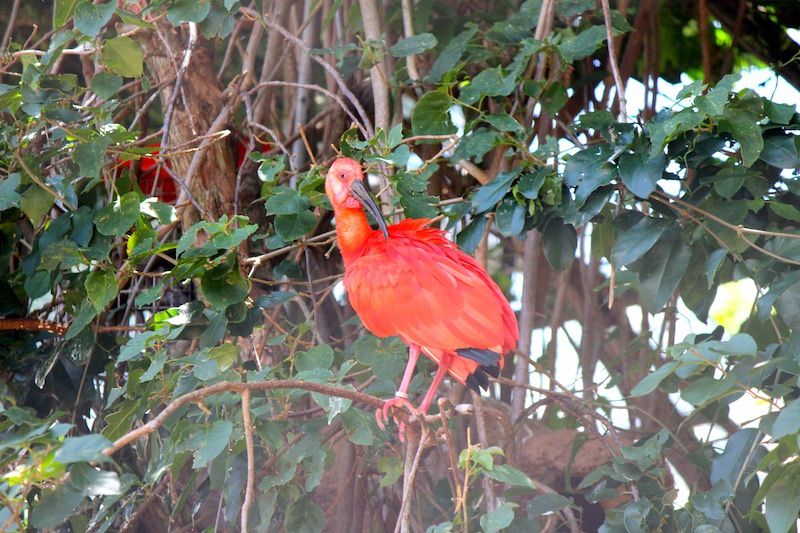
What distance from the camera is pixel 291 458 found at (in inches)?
94.8

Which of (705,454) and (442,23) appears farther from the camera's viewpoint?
(442,23)

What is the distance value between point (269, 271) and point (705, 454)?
151 centimetres

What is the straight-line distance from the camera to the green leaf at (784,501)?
1.93 meters

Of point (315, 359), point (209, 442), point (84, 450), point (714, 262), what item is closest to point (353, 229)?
point (315, 359)

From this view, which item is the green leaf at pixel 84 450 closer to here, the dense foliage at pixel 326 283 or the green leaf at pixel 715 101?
the dense foliage at pixel 326 283

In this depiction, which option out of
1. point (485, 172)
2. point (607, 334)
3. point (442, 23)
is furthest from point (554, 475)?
point (442, 23)

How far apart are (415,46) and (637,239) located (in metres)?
0.98

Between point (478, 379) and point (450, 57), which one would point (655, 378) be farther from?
point (450, 57)

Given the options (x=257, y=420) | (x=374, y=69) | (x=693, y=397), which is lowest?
(x=257, y=420)

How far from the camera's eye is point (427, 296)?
A: 2.41 m

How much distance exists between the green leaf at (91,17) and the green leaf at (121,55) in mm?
144

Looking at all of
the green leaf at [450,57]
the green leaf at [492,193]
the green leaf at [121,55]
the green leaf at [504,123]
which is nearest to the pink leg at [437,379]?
the green leaf at [492,193]

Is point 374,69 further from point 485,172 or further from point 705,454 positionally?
point 705,454

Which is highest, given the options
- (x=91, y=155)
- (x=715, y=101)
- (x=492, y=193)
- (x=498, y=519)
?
(x=715, y=101)
